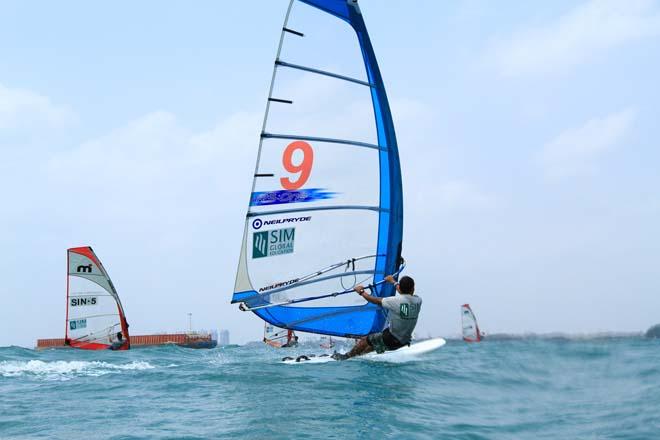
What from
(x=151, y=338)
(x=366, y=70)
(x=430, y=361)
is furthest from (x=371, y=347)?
(x=151, y=338)

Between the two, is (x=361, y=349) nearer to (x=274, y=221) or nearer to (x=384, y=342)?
(x=384, y=342)

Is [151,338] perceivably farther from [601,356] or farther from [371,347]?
[601,356]

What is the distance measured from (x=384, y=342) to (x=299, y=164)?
11.3 ft

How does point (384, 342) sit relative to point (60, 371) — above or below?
above

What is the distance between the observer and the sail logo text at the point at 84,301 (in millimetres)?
24812

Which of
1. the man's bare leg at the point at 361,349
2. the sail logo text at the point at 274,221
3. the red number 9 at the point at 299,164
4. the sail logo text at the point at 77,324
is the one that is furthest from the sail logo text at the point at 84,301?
the man's bare leg at the point at 361,349

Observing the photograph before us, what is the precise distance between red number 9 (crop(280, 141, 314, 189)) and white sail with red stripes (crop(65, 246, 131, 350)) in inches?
676

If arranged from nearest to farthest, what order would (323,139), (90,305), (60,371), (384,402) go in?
(384,402), (323,139), (60,371), (90,305)

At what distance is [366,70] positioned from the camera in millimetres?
11359

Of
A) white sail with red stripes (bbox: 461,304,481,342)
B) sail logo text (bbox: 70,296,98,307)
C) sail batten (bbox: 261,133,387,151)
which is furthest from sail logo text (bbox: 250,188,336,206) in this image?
white sail with red stripes (bbox: 461,304,481,342)

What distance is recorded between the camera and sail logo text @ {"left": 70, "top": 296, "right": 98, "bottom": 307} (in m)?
24.8

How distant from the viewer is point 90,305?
25.1m

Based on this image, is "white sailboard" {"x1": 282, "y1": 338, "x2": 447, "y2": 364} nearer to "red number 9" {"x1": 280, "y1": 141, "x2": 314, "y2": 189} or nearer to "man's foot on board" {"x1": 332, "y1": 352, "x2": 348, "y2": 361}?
"man's foot on board" {"x1": 332, "y1": 352, "x2": 348, "y2": 361}

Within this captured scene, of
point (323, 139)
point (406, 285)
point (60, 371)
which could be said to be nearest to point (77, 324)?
point (60, 371)
